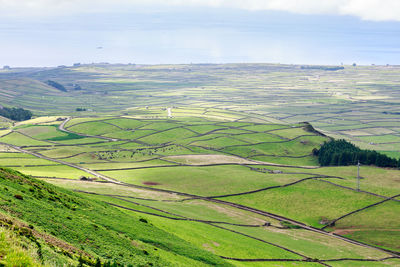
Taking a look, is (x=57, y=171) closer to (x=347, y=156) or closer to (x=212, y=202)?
(x=212, y=202)

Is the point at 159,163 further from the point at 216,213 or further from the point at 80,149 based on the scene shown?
the point at 216,213

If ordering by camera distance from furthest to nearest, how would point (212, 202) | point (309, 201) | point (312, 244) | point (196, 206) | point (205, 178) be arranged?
point (205, 178) → point (309, 201) → point (212, 202) → point (196, 206) → point (312, 244)

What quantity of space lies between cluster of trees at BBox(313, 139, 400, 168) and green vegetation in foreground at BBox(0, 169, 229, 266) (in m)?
105

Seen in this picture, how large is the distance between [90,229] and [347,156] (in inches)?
5174

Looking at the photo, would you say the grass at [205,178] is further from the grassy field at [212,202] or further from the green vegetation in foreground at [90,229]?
the green vegetation in foreground at [90,229]

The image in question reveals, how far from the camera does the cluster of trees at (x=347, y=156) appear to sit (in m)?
148

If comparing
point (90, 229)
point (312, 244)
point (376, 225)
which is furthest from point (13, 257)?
point (376, 225)

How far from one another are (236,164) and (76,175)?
55.1 m

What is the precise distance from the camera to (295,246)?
82.2 m

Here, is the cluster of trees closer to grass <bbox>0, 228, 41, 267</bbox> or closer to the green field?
the green field

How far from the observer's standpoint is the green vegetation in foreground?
144ft

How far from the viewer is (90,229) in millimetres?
50625

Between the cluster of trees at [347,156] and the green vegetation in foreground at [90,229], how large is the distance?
104599 mm

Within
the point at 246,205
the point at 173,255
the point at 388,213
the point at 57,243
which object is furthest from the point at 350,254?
the point at 57,243
